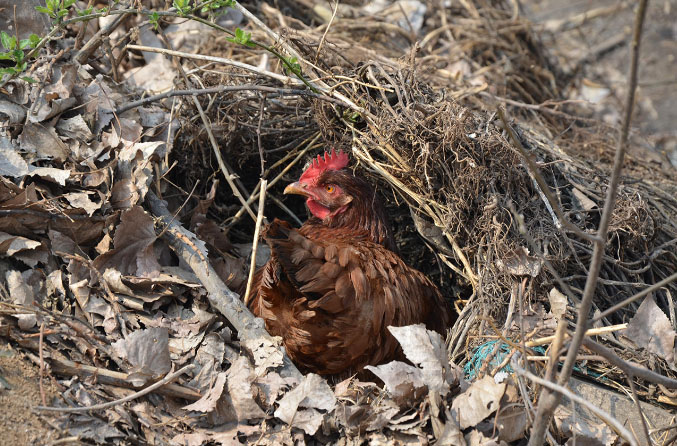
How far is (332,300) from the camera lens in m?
2.44

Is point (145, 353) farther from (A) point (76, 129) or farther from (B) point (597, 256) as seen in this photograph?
(B) point (597, 256)

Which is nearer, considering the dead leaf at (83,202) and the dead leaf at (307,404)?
the dead leaf at (307,404)

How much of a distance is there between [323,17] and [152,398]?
11.5 ft

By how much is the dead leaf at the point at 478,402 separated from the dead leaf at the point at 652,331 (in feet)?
2.85

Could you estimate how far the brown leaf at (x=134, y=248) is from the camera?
8.87 feet

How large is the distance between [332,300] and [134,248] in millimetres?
953

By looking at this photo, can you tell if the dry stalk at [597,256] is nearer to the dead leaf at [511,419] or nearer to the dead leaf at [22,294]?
the dead leaf at [511,419]

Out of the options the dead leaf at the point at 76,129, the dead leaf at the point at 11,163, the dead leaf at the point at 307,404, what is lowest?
the dead leaf at the point at 307,404

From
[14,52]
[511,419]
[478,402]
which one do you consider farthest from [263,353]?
[14,52]

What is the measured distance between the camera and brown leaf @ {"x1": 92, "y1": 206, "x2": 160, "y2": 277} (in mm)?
2705

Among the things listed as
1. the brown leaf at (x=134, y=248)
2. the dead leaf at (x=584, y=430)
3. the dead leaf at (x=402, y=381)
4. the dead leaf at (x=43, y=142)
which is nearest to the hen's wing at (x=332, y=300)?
the dead leaf at (x=402, y=381)

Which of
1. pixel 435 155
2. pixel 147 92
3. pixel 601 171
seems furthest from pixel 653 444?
pixel 147 92

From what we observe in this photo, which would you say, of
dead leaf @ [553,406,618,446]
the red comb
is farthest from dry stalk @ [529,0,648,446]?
the red comb

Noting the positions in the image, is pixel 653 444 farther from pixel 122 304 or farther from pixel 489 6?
pixel 489 6
